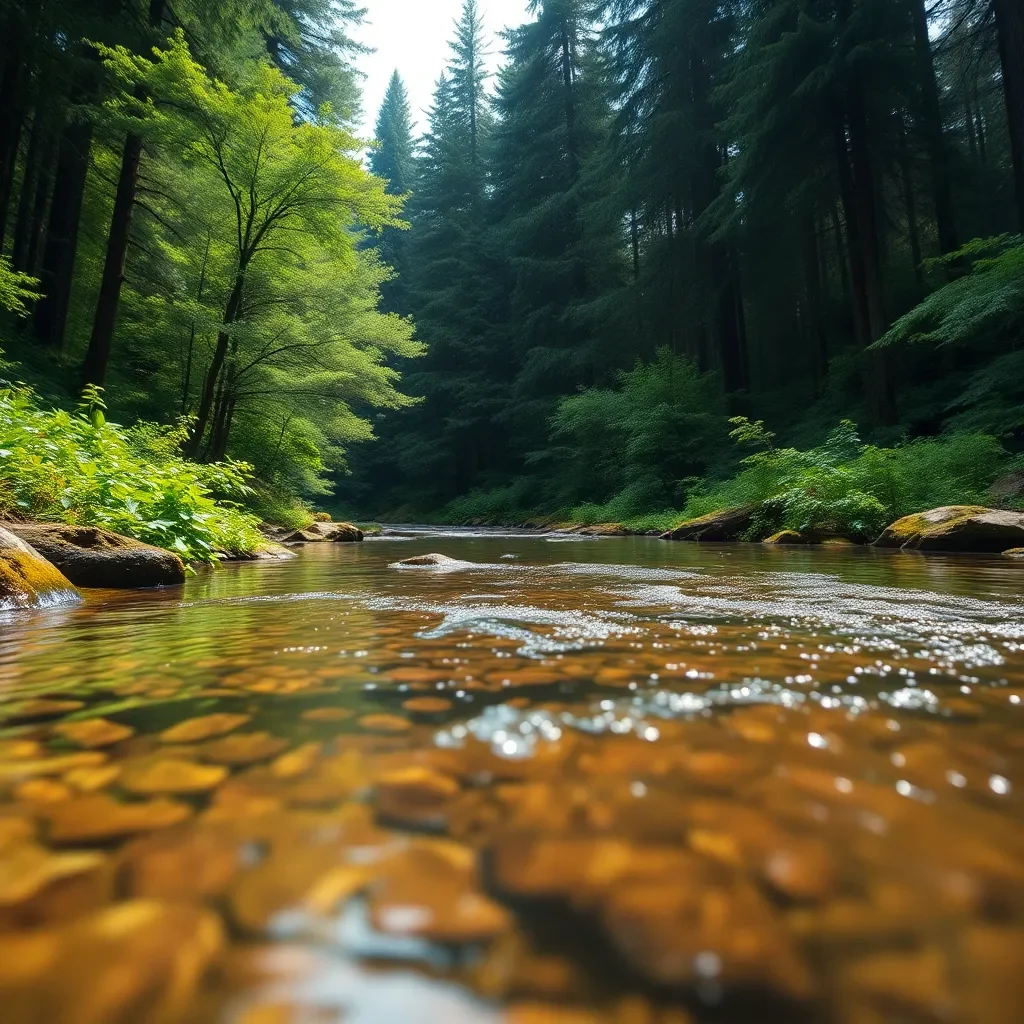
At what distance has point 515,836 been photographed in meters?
0.70

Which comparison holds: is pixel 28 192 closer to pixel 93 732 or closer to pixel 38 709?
pixel 38 709

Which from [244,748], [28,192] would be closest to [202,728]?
[244,748]

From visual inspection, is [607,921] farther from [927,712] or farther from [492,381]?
[492,381]

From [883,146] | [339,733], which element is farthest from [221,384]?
[883,146]

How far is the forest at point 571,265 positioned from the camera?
7.84 m

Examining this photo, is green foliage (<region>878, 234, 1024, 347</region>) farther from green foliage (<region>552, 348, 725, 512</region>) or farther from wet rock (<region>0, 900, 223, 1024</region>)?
wet rock (<region>0, 900, 223, 1024</region>)

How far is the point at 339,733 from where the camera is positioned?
3.42ft

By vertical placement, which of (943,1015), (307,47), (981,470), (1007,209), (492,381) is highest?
(307,47)

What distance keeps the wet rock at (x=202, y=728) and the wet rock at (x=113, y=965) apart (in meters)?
0.48

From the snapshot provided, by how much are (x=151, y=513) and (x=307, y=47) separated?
16.7 meters

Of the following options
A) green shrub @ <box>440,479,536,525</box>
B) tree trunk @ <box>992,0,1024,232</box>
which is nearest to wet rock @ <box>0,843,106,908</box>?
tree trunk @ <box>992,0,1024,232</box>

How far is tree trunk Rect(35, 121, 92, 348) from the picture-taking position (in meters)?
10.2

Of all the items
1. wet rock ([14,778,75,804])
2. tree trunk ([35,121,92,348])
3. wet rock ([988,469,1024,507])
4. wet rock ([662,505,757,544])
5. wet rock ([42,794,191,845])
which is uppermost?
tree trunk ([35,121,92,348])

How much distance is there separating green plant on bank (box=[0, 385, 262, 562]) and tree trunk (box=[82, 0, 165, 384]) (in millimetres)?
3978
